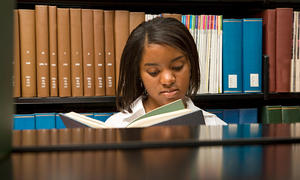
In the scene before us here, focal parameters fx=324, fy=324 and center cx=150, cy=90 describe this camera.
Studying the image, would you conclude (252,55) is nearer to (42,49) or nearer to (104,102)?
(104,102)

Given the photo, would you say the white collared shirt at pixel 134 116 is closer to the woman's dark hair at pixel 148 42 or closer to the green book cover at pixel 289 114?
the woman's dark hair at pixel 148 42

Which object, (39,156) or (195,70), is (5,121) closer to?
(39,156)

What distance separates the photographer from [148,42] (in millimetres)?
1138

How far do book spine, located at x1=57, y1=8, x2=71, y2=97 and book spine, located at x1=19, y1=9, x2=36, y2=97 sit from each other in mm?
107

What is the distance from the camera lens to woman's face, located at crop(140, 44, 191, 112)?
1.09 metres

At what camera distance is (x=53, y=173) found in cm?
22

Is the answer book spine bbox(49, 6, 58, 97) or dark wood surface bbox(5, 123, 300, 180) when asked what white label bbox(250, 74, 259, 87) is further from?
dark wood surface bbox(5, 123, 300, 180)

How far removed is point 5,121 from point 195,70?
0.99 metres

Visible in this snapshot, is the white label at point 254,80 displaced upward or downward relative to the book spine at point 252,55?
downward

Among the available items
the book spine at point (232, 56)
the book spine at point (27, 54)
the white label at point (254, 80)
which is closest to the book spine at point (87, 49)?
the book spine at point (27, 54)

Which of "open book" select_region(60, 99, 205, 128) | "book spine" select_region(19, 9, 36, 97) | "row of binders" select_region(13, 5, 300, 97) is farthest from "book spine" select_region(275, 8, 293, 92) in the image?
"book spine" select_region(19, 9, 36, 97)

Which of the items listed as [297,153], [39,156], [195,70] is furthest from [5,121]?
[195,70]

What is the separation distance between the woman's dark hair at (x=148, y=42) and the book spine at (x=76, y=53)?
0.64 feet

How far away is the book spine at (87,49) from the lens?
136cm
